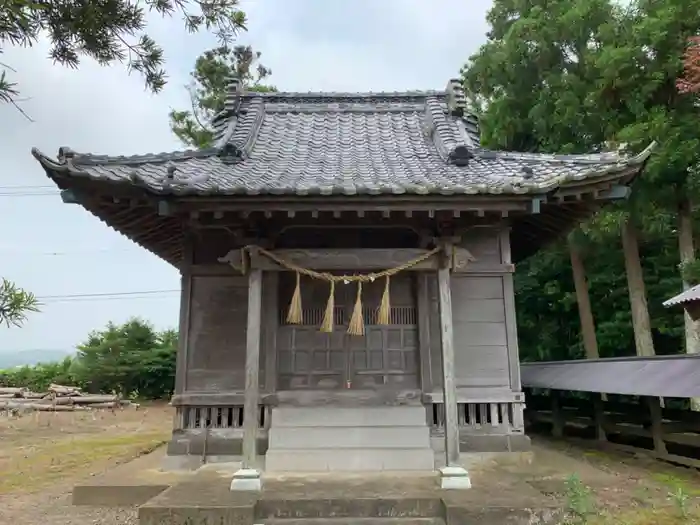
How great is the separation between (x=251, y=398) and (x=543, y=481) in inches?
136

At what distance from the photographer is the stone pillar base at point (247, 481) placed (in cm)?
574

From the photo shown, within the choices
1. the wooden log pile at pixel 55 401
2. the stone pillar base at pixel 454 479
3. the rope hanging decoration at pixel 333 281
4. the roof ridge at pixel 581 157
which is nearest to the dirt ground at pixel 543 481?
the stone pillar base at pixel 454 479

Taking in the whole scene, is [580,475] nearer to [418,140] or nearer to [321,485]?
[321,485]

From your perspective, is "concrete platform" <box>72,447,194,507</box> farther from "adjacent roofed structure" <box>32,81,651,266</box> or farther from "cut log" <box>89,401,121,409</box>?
"cut log" <box>89,401,121,409</box>

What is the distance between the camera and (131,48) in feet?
13.3

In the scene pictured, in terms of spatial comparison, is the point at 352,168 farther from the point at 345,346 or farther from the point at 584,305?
the point at 584,305

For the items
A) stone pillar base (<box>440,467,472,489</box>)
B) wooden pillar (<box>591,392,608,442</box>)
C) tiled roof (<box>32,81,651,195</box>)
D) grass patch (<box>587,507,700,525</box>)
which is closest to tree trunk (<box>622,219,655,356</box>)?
wooden pillar (<box>591,392,608,442</box>)

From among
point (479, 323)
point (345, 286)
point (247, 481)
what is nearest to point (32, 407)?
point (345, 286)

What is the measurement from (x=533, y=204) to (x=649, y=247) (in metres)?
14.3

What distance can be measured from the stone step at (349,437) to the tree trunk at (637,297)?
1033 centimetres

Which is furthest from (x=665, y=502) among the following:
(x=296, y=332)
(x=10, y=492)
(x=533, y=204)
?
(x=10, y=492)

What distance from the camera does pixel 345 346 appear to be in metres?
7.37

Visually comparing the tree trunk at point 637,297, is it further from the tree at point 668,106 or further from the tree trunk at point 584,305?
the tree trunk at point 584,305

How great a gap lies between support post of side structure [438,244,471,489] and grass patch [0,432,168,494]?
5.67m
